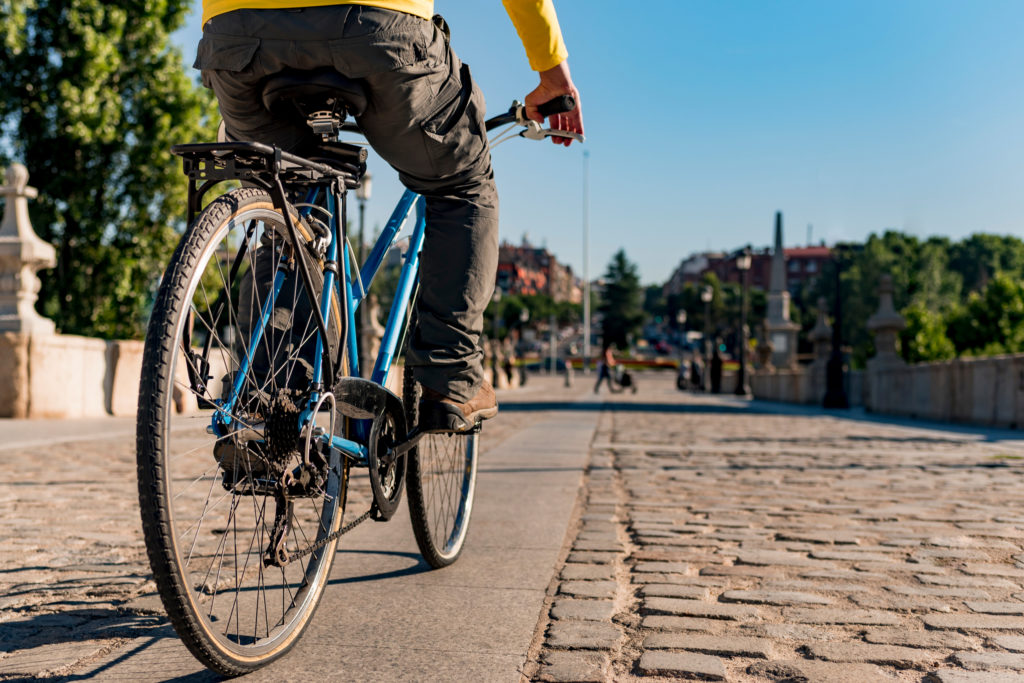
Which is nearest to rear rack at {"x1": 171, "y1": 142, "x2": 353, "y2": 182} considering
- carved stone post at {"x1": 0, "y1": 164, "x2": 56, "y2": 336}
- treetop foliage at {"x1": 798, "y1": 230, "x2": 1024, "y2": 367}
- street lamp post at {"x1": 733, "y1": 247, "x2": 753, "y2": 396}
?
carved stone post at {"x1": 0, "y1": 164, "x2": 56, "y2": 336}

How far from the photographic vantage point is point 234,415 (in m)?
1.94

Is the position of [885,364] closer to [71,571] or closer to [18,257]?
[18,257]

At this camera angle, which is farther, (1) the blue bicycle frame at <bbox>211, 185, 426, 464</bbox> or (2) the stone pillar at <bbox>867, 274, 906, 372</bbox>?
(2) the stone pillar at <bbox>867, 274, 906, 372</bbox>

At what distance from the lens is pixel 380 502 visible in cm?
246

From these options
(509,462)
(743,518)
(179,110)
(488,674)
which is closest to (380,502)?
(488,674)

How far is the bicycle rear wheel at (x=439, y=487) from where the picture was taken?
283 centimetres

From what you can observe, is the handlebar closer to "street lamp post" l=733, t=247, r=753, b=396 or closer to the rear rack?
the rear rack

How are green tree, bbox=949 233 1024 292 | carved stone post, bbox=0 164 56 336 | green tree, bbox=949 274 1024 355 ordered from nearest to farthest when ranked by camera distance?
carved stone post, bbox=0 164 56 336 → green tree, bbox=949 274 1024 355 → green tree, bbox=949 233 1024 292

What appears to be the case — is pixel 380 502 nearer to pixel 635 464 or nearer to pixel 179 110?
pixel 635 464

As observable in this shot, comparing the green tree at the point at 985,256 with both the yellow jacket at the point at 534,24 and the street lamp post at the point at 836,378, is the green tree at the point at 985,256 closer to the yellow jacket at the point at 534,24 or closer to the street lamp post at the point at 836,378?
the street lamp post at the point at 836,378

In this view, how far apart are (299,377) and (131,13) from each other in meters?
24.9

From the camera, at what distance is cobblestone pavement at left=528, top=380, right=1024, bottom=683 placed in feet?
Answer: 7.30

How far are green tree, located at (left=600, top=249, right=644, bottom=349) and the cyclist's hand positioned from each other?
143720 mm

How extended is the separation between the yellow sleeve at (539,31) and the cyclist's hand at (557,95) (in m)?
0.04
